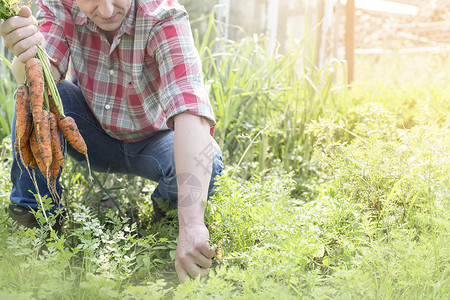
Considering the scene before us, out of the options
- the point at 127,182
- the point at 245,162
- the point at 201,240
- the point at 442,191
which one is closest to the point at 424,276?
the point at 442,191

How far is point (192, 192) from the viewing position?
5.00 feet

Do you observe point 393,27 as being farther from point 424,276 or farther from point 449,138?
point 424,276

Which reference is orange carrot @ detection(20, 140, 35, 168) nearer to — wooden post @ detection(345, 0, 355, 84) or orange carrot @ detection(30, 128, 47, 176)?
orange carrot @ detection(30, 128, 47, 176)

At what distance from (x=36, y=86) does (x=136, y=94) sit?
1.52 ft

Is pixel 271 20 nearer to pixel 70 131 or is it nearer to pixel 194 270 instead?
pixel 70 131

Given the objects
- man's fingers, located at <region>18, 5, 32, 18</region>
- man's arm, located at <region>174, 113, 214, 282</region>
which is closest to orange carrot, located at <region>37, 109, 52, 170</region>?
man's fingers, located at <region>18, 5, 32, 18</region>

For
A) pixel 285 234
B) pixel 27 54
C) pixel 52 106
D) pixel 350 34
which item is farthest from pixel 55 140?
pixel 350 34

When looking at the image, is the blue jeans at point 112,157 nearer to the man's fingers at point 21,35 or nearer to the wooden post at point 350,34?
the man's fingers at point 21,35

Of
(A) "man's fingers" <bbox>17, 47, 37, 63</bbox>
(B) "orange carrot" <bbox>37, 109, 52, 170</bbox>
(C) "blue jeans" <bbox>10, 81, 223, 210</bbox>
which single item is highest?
(A) "man's fingers" <bbox>17, 47, 37, 63</bbox>

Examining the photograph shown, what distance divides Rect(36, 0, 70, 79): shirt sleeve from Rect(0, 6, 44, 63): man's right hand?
26 cm

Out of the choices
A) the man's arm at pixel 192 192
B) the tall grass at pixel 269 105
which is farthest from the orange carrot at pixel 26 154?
the tall grass at pixel 269 105

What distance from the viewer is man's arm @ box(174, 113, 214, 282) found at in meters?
1.45

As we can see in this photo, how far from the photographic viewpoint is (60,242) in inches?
54.4

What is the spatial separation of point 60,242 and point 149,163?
0.73 m
